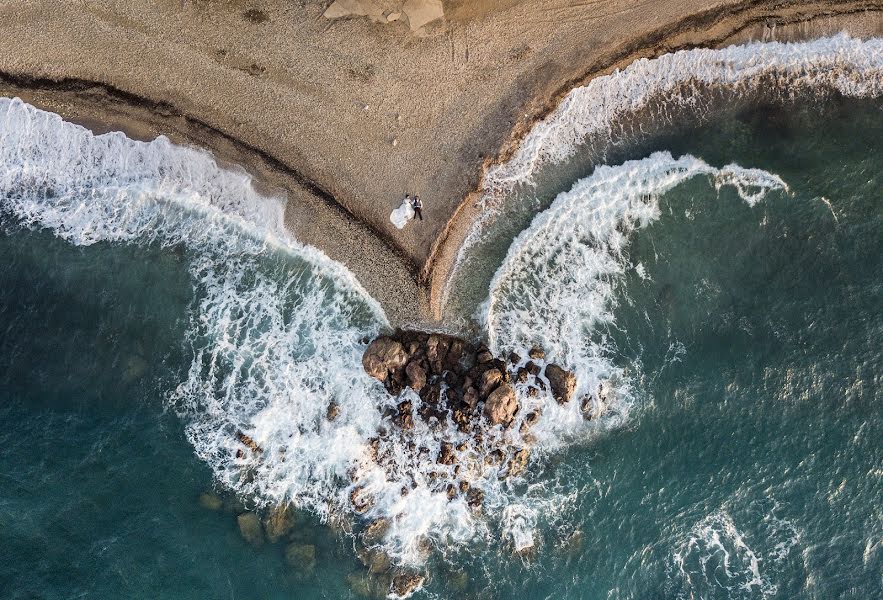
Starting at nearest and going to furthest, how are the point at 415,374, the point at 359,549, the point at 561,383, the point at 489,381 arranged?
the point at 489,381, the point at 415,374, the point at 561,383, the point at 359,549

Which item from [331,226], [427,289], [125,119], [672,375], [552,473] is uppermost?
[125,119]

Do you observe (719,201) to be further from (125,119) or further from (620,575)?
(125,119)

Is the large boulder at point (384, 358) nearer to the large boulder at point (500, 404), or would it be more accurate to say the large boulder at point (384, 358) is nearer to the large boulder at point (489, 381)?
the large boulder at point (489, 381)

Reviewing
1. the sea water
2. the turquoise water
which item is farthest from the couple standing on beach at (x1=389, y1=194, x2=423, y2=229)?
the turquoise water

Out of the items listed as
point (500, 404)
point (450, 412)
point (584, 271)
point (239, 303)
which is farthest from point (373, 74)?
point (500, 404)

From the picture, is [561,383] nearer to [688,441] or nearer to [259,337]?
[688,441]

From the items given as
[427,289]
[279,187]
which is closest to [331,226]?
[279,187]

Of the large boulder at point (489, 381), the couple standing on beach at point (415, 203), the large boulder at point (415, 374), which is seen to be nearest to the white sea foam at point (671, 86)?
the couple standing on beach at point (415, 203)
